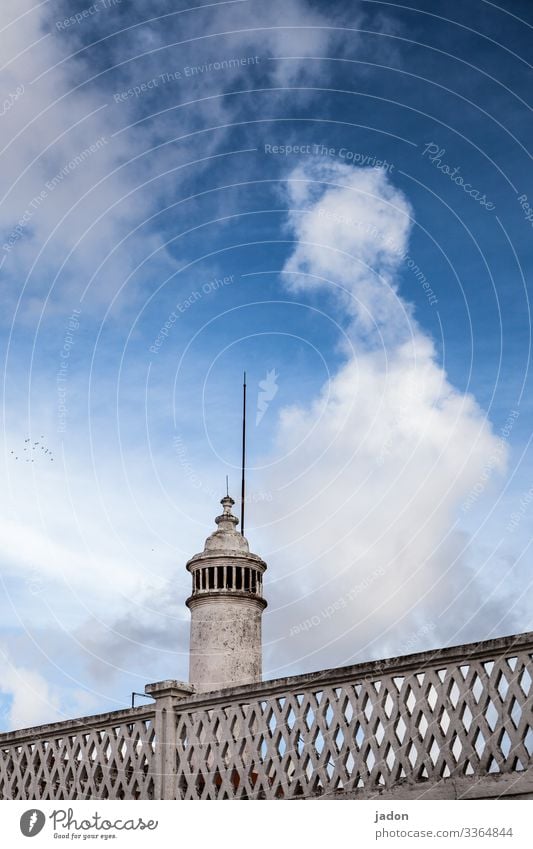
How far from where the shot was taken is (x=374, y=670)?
13.8 meters

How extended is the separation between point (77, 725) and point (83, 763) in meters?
0.66

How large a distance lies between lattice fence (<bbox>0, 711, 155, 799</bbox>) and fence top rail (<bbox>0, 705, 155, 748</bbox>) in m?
0.02

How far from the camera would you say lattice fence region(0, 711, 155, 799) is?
16234 mm

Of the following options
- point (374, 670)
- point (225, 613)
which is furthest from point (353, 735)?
point (225, 613)

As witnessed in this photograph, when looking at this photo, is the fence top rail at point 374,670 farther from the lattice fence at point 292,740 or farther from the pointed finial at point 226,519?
the pointed finial at point 226,519

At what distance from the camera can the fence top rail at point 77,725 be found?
16609 millimetres

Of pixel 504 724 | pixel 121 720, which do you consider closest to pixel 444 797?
pixel 504 724

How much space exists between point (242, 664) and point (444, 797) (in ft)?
90.1

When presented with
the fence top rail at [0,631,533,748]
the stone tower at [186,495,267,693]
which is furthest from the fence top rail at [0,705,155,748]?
the stone tower at [186,495,267,693]

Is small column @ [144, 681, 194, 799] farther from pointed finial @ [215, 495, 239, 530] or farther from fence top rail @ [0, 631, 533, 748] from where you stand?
pointed finial @ [215, 495, 239, 530]
